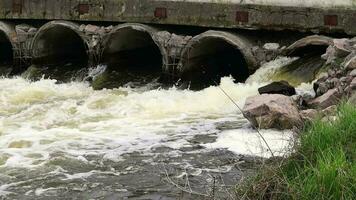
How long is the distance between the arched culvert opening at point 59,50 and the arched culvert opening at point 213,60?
2.67 metres

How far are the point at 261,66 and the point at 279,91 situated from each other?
202cm

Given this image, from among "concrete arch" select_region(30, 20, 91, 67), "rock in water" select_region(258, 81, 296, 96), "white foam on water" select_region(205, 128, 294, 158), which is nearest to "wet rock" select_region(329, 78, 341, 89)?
"rock in water" select_region(258, 81, 296, 96)

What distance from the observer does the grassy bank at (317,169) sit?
3658 mm

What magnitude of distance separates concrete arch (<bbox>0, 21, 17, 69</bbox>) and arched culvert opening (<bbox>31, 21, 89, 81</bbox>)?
69cm

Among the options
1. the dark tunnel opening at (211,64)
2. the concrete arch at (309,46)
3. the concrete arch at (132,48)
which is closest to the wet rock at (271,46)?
the concrete arch at (309,46)

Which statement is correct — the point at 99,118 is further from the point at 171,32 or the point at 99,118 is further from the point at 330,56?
the point at 330,56

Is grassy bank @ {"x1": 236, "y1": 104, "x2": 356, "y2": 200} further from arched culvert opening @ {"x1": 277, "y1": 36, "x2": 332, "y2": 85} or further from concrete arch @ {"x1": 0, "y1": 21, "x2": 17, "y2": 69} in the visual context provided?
concrete arch @ {"x1": 0, "y1": 21, "x2": 17, "y2": 69}

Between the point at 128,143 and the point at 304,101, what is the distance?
8.72 ft

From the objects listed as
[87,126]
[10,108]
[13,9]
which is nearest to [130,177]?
[87,126]

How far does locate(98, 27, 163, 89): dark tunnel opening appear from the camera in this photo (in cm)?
1180

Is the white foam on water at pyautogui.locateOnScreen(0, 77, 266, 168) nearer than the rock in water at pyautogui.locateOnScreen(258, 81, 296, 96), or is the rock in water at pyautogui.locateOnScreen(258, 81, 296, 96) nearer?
the white foam on water at pyautogui.locateOnScreen(0, 77, 266, 168)

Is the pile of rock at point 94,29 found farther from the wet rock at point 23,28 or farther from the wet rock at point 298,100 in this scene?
the wet rock at point 298,100

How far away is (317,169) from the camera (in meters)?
3.86

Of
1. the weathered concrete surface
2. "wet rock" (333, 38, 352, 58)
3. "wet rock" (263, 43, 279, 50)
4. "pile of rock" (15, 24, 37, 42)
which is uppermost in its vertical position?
the weathered concrete surface
